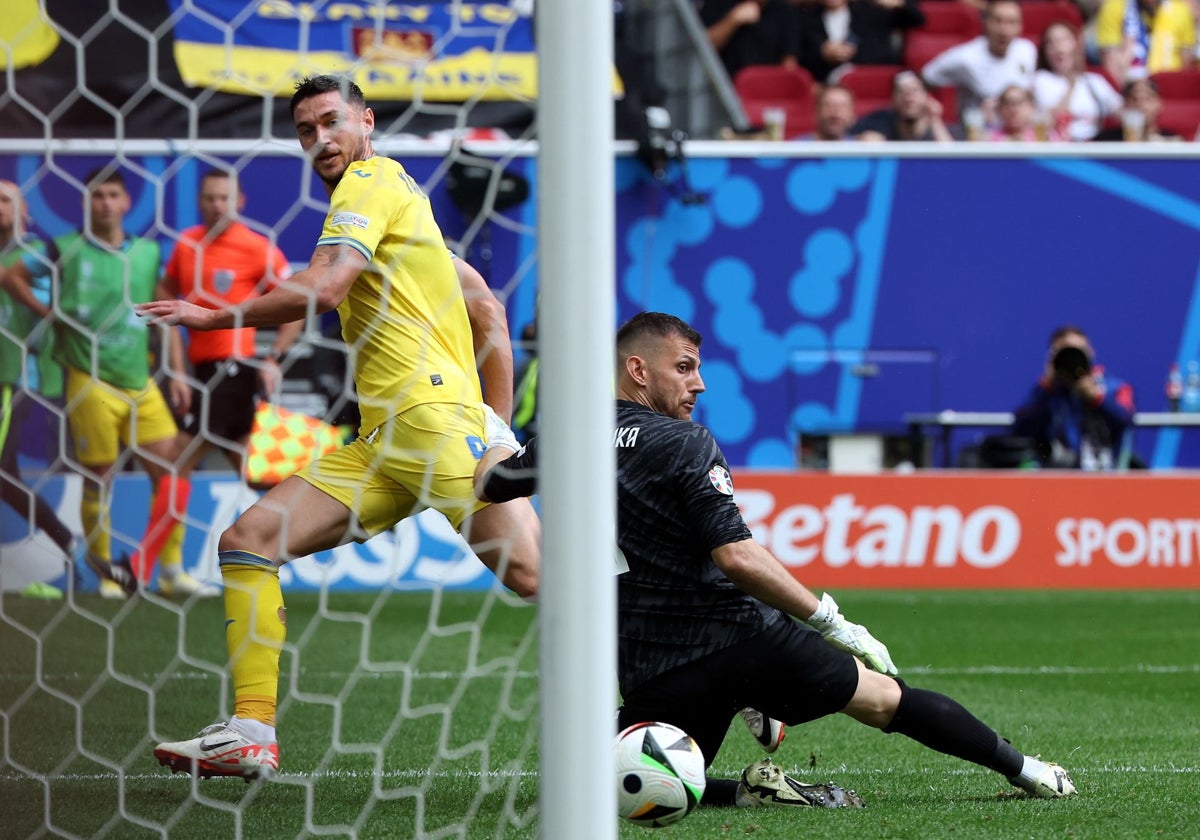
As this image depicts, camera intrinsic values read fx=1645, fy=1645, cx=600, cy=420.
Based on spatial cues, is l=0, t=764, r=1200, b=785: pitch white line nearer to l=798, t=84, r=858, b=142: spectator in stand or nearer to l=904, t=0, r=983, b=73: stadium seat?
l=798, t=84, r=858, b=142: spectator in stand

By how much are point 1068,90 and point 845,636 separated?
9.90 meters

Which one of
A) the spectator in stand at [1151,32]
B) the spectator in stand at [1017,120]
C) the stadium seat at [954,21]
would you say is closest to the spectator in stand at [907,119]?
the spectator in stand at [1017,120]

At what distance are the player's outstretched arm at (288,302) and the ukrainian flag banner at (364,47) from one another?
6.97 m

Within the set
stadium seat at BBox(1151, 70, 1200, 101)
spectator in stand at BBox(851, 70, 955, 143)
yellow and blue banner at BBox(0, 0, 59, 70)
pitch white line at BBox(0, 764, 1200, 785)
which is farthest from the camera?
stadium seat at BBox(1151, 70, 1200, 101)

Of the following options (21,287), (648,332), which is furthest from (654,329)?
(21,287)

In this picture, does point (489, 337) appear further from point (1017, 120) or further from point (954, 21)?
point (954, 21)

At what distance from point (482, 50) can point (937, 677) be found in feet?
20.9

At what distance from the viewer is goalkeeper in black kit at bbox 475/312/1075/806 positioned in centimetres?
409

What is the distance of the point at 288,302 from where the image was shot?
389cm

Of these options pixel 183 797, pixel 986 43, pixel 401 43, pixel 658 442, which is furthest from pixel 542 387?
pixel 986 43

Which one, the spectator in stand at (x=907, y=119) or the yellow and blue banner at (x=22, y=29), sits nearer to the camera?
the yellow and blue banner at (x=22, y=29)

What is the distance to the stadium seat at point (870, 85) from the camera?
13008 mm

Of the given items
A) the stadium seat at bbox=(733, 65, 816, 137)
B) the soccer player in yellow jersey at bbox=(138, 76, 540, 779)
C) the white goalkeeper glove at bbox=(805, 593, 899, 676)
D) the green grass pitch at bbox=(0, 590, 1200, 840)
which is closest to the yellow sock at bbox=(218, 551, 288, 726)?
the soccer player in yellow jersey at bbox=(138, 76, 540, 779)

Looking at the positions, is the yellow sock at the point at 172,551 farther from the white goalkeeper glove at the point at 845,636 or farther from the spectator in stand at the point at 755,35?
the spectator in stand at the point at 755,35
